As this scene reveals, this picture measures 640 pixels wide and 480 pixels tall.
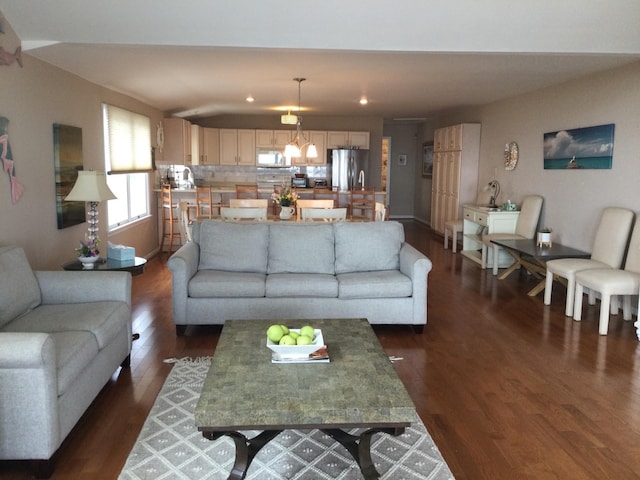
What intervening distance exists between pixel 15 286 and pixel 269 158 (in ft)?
24.7

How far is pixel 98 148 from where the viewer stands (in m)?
5.69

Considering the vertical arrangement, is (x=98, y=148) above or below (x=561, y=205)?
above

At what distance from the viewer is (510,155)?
7305 mm

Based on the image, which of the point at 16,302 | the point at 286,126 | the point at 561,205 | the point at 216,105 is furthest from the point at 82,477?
the point at 286,126

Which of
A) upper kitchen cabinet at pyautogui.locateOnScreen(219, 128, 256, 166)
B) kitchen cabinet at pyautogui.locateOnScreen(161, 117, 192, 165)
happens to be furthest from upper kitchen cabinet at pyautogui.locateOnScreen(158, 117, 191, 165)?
upper kitchen cabinet at pyautogui.locateOnScreen(219, 128, 256, 166)

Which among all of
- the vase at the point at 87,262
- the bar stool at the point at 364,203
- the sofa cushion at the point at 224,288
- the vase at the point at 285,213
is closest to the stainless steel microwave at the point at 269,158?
the bar stool at the point at 364,203

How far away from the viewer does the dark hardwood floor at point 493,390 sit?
248 cm

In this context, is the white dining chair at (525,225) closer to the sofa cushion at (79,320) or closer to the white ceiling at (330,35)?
the white ceiling at (330,35)

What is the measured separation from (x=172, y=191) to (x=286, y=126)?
3582 mm

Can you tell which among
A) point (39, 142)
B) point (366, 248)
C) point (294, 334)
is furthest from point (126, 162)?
point (294, 334)

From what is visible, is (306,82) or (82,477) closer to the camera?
(82,477)

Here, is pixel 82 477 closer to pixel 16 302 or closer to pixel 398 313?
pixel 16 302

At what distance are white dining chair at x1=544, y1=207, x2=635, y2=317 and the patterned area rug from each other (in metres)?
2.75

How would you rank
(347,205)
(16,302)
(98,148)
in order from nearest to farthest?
(16,302) < (98,148) < (347,205)
